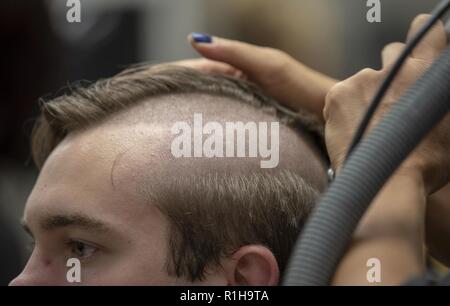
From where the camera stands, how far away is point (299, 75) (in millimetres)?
1561

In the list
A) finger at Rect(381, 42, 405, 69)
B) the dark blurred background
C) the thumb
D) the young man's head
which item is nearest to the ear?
the young man's head

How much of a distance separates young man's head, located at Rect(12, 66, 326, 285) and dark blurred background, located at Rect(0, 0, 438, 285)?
1.05 metres

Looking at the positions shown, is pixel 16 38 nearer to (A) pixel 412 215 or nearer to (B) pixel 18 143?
(B) pixel 18 143

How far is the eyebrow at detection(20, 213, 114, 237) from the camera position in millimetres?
1225

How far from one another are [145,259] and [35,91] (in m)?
1.60

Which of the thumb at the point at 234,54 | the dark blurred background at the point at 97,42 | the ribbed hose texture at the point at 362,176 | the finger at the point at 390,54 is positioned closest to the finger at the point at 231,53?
the thumb at the point at 234,54

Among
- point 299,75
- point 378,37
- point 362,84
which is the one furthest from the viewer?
point 378,37

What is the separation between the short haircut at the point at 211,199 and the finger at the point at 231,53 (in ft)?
0.35

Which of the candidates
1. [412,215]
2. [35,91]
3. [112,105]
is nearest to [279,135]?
[112,105]

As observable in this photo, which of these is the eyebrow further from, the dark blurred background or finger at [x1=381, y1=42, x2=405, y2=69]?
the dark blurred background

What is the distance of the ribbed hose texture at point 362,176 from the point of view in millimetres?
846

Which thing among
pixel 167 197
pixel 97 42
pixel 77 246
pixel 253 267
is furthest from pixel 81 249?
pixel 97 42

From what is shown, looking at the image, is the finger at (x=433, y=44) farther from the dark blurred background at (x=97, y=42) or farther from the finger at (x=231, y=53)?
the dark blurred background at (x=97, y=42)

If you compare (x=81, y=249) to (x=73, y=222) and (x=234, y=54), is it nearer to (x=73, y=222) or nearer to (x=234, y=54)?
(x=73, y=222)
